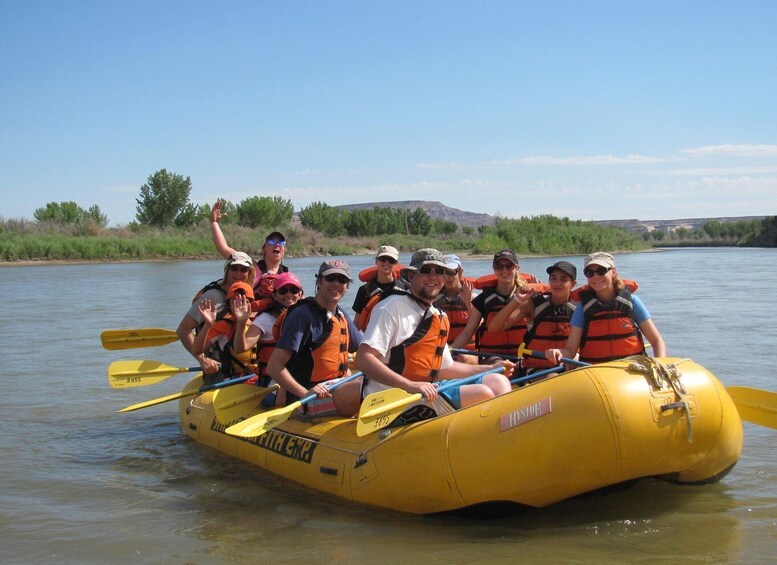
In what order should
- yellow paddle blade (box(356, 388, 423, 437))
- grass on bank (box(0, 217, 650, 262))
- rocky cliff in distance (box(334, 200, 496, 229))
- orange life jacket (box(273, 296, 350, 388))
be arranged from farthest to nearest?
rocky cliff in distance (box(334, 200, 496, 229)) < grass on bank (box(0, 217, 650, 262)) < orange life jacket (box(273, 296, 350, 388)) < yellow paddle blade (box(356, 388, 423, 437))

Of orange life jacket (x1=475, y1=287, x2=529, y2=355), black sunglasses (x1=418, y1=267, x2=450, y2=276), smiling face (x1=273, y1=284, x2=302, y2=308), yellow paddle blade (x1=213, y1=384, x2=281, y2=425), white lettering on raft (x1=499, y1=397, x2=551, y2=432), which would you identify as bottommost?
yellow paddle blade (x1=213, y1=384, x2=281, y2=425)

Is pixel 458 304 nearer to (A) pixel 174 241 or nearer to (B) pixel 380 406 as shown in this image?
(B) pixel 380 406

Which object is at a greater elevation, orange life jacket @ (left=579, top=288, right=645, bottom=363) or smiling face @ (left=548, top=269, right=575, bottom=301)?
smiling face @ (left=548, top=269, right=575, bottom=301)

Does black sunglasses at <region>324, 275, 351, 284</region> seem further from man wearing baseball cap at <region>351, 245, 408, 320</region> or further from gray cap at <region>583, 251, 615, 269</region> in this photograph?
man wearing baseball cap at <region>351, 245, 408, 320</region>

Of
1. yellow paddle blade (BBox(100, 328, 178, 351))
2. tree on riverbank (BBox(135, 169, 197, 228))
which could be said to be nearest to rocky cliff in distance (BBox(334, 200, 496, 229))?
tree on riverbank (BBox(135, 169, 197, 228))

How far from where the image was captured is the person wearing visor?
5.11m

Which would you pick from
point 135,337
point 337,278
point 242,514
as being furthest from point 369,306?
point 135,337

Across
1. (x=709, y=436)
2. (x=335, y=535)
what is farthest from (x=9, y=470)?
(x=709, y=436)

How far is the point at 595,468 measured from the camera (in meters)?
3.64

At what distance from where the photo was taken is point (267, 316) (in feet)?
17.2

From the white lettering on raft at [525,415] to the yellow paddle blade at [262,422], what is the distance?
1286 mm

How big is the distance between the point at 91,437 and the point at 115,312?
10.5 m

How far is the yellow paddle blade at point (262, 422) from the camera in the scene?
450cm

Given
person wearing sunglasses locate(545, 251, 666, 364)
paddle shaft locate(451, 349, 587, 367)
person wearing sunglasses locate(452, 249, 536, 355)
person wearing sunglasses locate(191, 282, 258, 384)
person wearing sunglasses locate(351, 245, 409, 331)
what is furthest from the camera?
person wearing sunglasses locate(351, 245, 409, 331)
